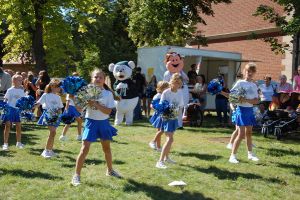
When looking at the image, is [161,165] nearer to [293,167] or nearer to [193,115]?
[293,167]

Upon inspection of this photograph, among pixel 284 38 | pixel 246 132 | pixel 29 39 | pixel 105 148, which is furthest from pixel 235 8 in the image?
pixel 105 148

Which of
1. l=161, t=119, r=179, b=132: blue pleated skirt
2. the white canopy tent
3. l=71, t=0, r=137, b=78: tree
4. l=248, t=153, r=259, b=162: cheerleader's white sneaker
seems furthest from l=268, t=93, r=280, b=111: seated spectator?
l=71, t=0, r=137, b=78: tree

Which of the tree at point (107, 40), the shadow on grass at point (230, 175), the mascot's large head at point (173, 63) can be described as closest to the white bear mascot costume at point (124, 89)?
the mascot's large head at point (173, 63)

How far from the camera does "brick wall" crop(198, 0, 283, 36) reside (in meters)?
28.0

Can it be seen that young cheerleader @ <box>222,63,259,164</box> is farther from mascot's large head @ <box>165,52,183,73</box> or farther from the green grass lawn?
mascot's large head @ <box>165,52,183,73</box>

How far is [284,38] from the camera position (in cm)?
2564

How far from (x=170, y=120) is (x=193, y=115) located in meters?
7.38

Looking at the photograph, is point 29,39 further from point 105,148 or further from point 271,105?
point 105,148

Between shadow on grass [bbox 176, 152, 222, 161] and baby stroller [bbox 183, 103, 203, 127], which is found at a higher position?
baby stroller [bbox 183, 103, 203, 127]

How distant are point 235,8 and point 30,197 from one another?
86.0 ft

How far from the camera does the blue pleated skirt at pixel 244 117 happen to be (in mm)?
8531

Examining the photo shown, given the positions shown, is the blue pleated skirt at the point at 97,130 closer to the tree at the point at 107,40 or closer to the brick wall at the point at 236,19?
the brick wall at the point at 236,19

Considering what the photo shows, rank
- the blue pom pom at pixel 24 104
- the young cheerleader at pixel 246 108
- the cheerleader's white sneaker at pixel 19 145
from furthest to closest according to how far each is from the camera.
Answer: the cheerleader's white sneaker at pixel 19 145 → the blue pom pom at pixel 24 104 → the young cheerleader at pixel 246 108

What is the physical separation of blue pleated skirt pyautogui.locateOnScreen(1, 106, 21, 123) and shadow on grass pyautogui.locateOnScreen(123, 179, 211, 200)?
3911 millimetres
